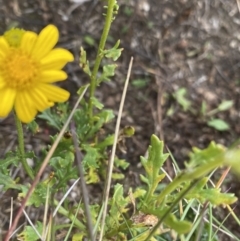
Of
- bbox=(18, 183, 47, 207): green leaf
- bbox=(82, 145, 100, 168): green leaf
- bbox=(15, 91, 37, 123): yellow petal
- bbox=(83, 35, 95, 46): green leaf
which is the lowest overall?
bbox=(18, 183, 47, 207): green leaf

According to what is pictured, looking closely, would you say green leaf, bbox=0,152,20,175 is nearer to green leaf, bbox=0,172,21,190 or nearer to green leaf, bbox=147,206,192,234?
green leaf, bbox=0,172,21,190

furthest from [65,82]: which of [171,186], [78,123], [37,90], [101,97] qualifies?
[171,186]

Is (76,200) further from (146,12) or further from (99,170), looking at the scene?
(146,12)

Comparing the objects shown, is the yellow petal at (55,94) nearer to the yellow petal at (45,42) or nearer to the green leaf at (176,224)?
the yellow petal at (45,42)

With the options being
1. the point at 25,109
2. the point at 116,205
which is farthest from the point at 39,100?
the point at 116,205

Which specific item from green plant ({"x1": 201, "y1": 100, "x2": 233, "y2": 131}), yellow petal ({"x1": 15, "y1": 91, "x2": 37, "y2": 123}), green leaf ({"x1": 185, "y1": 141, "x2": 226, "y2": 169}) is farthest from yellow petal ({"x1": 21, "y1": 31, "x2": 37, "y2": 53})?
green plant ({"x1": 201, "y1": 100, "x2": 233, "y2": 131})
